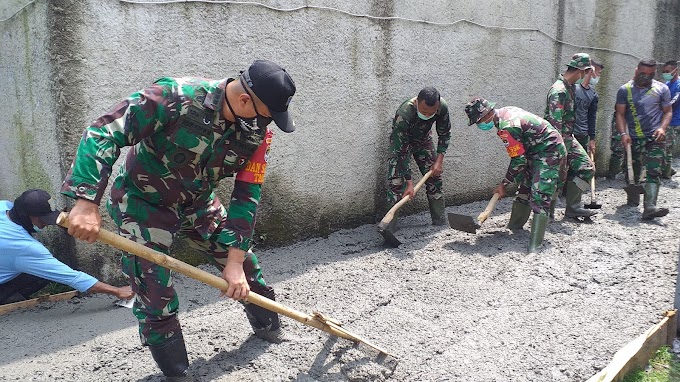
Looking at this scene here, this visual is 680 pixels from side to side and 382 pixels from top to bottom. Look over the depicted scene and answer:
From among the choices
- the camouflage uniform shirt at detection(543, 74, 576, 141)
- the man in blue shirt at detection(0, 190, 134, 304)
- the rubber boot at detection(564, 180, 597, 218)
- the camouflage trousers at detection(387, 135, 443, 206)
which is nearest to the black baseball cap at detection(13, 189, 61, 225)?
the man in blue shirt at detection(0, 190, 134, 304)

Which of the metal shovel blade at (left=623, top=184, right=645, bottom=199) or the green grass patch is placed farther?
the metal shovel blade at (left=623, top=184, right=645, bottom=199)

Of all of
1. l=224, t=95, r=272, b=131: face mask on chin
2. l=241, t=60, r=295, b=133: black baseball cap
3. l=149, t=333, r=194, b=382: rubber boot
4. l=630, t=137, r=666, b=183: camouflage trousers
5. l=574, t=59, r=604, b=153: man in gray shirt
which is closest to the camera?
l=241, t=60, r=295, b=133: black baseball cap

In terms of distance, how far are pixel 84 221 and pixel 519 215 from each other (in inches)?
162

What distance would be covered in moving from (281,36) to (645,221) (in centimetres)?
405

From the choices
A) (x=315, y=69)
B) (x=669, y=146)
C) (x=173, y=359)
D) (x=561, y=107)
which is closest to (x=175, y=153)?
(x=173, y=359)

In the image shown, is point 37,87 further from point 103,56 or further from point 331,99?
point 331,99

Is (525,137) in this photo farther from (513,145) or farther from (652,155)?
(652,155)

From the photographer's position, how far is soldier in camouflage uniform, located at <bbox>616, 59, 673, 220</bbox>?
568 cm

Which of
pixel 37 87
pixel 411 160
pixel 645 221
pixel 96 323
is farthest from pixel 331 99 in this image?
pixel 645 221

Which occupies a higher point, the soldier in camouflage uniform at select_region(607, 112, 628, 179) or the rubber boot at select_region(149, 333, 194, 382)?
the soldier in camouflage uniform at select_region(607, 112, 628, 179)

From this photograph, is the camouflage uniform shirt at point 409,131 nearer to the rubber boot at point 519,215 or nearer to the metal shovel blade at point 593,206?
the rubber boot at point 519,215

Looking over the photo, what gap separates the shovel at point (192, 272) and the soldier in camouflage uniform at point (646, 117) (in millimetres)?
4266

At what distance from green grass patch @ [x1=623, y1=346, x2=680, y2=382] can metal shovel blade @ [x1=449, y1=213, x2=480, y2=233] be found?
1.88 m

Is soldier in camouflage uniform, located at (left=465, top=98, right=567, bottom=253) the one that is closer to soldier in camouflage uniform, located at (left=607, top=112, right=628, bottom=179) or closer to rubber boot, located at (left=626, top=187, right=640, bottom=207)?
rubber boot, located at (left=626, top=187, right=640, bottom=207)
